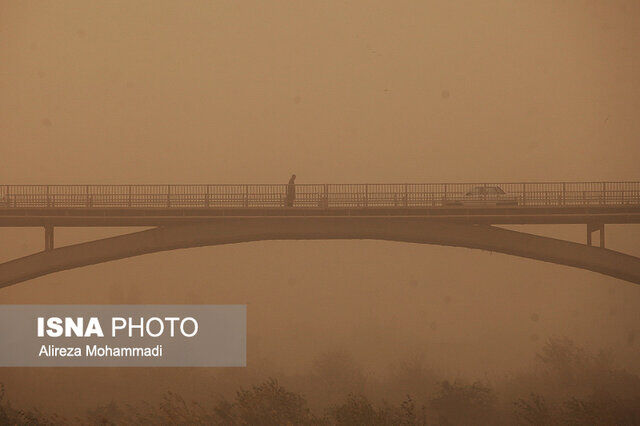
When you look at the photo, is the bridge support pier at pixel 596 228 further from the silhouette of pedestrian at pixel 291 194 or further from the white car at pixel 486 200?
the silhouette of pedestrian at pixel 291 194

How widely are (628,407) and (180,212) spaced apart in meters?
25.6

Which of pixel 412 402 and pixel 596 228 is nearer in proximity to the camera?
pixel 596 228

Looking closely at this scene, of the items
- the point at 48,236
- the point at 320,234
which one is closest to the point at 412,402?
the point at 320,234

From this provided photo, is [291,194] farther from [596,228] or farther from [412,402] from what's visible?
[412,402]

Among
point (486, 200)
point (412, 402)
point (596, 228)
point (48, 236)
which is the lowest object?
point (412, 402)

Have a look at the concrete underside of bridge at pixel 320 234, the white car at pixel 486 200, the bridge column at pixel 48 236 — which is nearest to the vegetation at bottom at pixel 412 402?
the concrete underside of bridge at pixel 320 234

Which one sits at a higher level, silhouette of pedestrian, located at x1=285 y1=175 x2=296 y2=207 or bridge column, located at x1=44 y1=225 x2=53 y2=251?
silhouette of pedestrian, located at x1=285 y1=175 x2=296 y2=207

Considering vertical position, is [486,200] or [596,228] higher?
[486,200]

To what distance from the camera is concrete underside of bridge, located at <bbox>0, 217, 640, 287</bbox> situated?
38031 millimetres

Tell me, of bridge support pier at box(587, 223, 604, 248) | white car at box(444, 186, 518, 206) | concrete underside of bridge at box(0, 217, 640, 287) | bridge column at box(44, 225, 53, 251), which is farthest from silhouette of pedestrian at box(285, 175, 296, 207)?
bridge support pier at box(587, 223, 604, 248)

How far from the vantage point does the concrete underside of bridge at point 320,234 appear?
38.0m

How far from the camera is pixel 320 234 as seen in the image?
39.6 meters

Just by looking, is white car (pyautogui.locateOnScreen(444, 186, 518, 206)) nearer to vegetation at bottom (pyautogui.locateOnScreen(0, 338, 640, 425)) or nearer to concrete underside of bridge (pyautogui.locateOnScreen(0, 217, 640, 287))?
concrete underside of bridge (pyautogui.locateOnScreen(0, 217, 640, 287))

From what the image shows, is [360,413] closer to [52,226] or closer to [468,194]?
[468,194]
